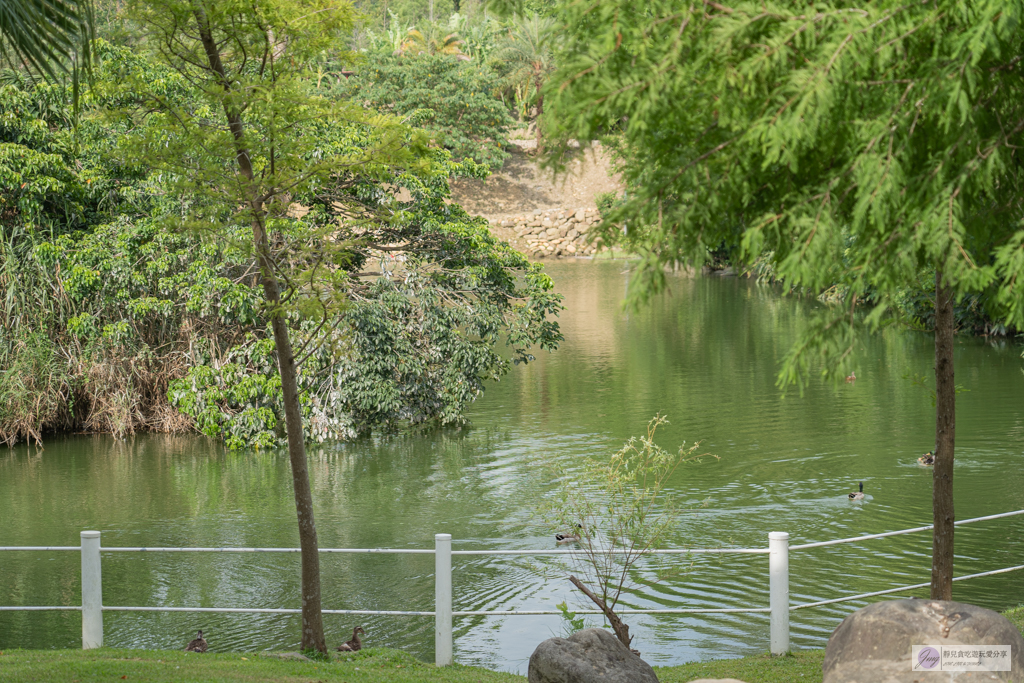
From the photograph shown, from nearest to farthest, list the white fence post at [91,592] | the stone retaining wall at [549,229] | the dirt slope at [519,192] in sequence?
the white fence post at [91,592]
the stone retaining wall at [549,229]
the dirt slope at [519,192]

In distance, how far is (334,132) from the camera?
17672mm

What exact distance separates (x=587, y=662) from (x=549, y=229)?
5234cm

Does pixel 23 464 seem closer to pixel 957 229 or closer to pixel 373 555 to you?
pixel 373 555

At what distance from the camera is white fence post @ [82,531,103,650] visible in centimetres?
797

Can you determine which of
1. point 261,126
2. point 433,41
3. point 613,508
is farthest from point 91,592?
point 433,41

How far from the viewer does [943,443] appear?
6965 millimetres

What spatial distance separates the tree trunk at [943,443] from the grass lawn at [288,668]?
952 millimetres

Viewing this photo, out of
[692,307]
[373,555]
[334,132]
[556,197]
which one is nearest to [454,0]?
[556,197]

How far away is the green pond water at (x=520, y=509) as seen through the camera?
33.2ft

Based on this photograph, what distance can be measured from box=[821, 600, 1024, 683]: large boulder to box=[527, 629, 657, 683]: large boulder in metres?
1.34

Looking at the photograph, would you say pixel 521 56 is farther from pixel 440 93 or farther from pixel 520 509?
pixel 520 509
